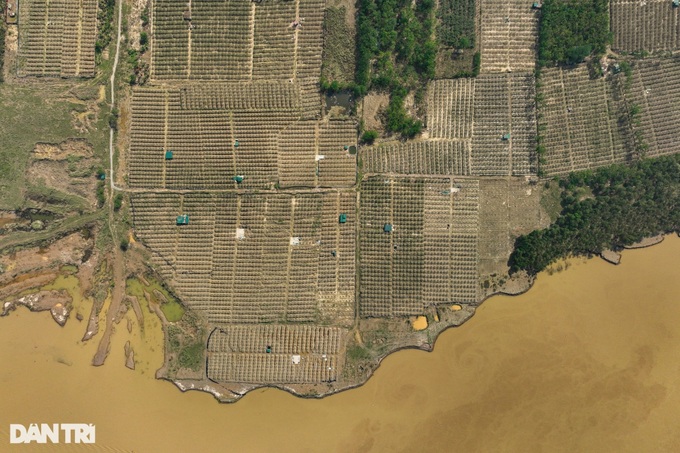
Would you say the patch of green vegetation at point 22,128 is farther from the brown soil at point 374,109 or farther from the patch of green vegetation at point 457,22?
the patch of green vegetation at point 457,22

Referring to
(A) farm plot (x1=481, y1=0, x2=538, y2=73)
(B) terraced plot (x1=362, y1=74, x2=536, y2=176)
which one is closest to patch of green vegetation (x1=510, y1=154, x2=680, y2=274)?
(B) terraced plot (x1=362, y1=74, x2=536, y2=176)

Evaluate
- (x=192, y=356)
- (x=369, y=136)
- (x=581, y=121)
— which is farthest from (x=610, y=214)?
(x=192, y=356)

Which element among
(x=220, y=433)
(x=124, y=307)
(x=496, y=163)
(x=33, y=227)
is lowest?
(x=220, y=433)

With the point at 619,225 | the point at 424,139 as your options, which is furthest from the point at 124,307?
the point at 619,225

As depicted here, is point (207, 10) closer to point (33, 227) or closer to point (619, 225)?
point (33, 227)

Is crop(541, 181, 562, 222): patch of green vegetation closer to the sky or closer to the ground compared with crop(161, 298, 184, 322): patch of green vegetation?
closer to the sky

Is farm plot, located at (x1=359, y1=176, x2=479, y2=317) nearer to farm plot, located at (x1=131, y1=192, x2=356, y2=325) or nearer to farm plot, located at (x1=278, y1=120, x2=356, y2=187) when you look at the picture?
farm plot, located at (x1=131, y1=192, x2=356, y2=325)
